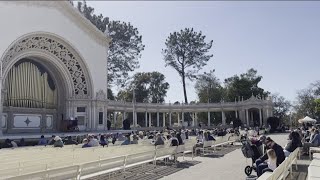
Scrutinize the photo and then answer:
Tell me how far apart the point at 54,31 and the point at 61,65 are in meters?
3.60

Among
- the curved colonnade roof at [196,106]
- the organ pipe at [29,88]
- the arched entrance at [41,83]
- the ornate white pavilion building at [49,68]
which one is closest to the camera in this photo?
the ornate white pavilion building at [49,68]

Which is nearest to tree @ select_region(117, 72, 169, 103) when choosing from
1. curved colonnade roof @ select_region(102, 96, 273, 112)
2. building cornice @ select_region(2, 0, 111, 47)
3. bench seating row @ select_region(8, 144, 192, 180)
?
curved colonnade roof @ select_region(102, 96, 273, 112)

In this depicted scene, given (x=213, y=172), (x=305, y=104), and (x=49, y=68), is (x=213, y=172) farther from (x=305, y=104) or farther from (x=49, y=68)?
(x=305, y=104)

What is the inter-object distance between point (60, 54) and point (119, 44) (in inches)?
765

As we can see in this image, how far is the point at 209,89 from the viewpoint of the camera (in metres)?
70.4

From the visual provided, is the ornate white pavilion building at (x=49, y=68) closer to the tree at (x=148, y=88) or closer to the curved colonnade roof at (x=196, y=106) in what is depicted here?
the curved colonnade roof at (x=196, y=106)

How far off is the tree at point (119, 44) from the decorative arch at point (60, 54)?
15.9m

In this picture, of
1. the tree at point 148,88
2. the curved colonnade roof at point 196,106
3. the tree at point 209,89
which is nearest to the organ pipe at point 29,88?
the curved colonnade roof at point 196,106

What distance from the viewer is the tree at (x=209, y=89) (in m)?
69.0

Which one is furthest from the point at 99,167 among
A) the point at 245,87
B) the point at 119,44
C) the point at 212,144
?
the point at 245,87

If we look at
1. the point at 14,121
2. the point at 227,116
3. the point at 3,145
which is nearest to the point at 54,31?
the point at 14,121

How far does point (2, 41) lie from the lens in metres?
26.9

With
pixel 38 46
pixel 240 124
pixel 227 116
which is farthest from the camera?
pixel 227 116

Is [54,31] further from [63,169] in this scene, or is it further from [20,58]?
[63,169]
